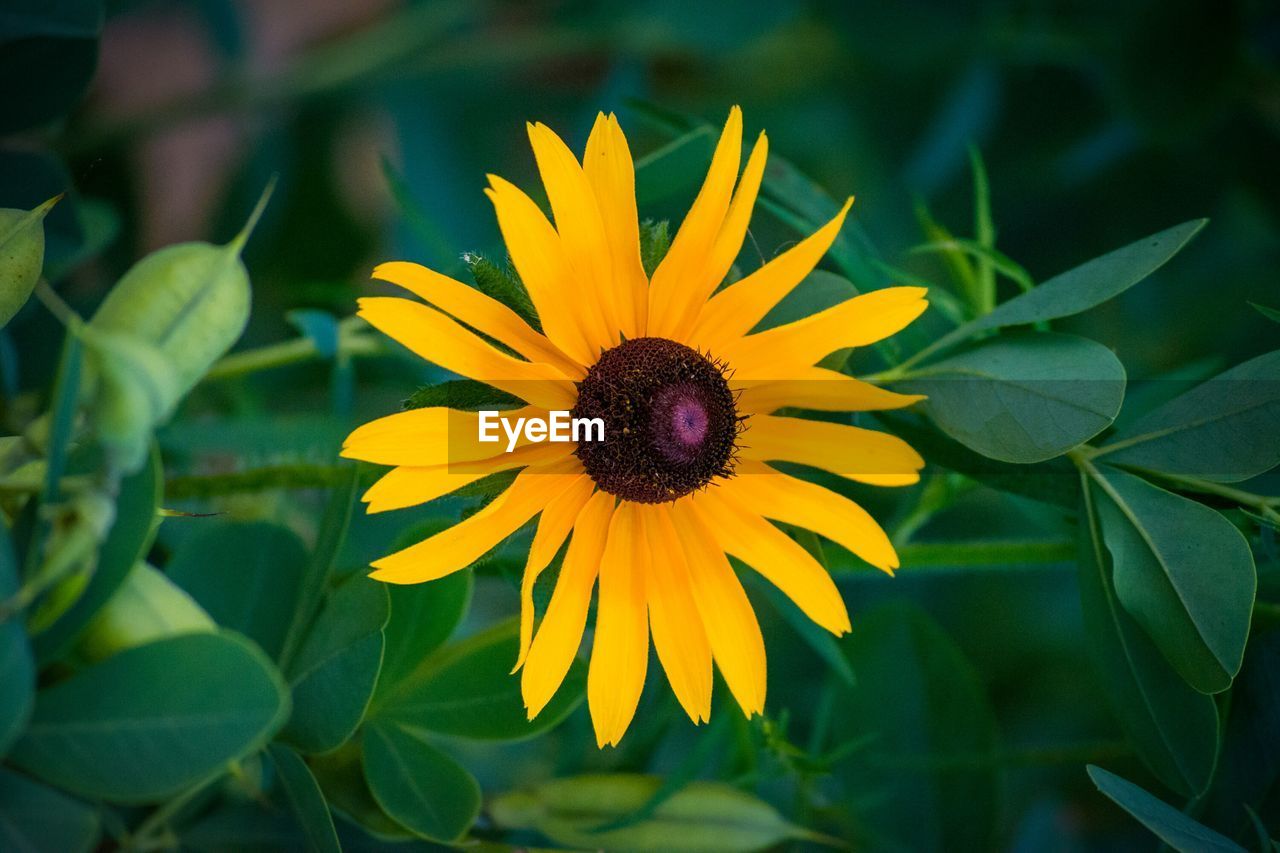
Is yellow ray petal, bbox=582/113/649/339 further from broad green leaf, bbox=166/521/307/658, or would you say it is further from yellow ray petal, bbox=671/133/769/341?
broad green leaf, bbox=166/521/307/658

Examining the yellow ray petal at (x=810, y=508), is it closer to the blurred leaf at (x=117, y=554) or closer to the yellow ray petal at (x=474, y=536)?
the yellow ray petal at (x=474, y=536)

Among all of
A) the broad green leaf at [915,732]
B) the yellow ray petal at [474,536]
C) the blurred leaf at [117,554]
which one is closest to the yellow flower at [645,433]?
the yellow ray petal at [474,536]

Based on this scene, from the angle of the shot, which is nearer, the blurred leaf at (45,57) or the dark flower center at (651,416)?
the dark flower center at (651,416)

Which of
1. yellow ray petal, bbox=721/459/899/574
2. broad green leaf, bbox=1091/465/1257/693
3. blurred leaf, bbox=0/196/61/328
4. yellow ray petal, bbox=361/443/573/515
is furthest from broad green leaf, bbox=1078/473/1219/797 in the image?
blurred leaf, bbox=0/196/61/328

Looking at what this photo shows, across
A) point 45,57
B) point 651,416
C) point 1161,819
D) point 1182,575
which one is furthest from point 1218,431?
point 45,57

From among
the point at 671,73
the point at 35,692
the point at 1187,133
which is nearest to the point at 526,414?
the point at 35,692

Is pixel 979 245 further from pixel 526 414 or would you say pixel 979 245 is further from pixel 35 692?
pixel 35 692
